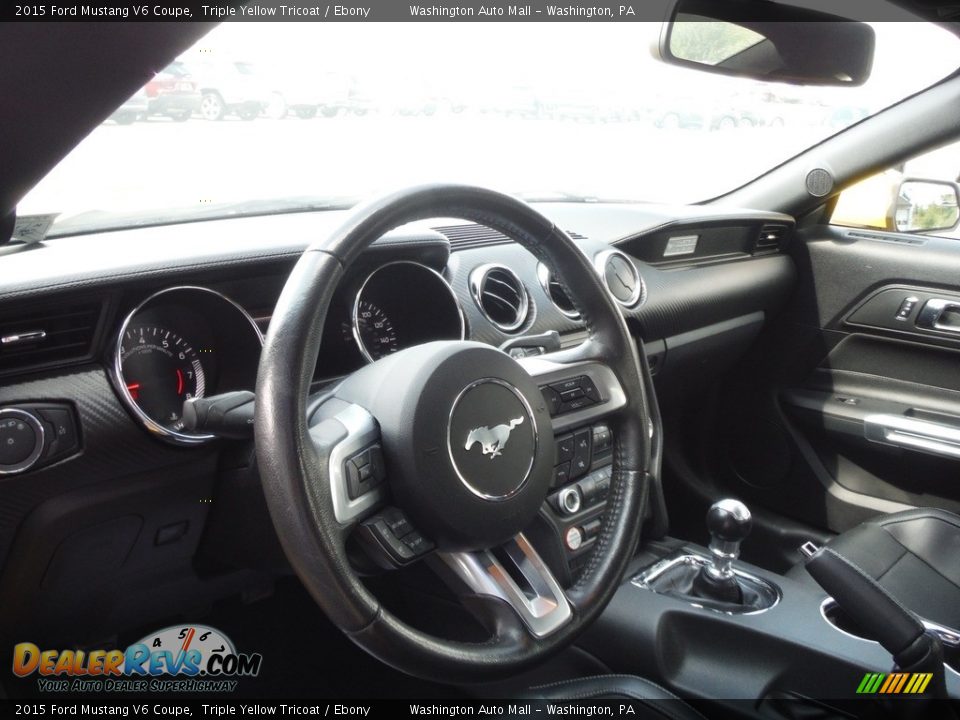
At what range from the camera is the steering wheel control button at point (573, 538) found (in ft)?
5.17

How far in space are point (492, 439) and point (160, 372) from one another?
0.71 m

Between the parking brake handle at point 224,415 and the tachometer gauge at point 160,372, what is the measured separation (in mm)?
257

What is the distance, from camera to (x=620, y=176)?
334cm

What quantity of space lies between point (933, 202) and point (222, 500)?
2612 mm

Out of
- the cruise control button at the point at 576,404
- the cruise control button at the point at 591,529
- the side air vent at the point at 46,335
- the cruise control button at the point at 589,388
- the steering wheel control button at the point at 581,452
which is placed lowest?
the cruise control button at the point at 591,529

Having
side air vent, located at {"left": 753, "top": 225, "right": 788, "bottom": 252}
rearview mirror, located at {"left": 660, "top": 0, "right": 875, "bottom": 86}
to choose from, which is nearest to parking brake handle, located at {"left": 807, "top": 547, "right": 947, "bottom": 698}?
rearview mirror, located at {"left": 660, "top": 0, "right": 875, "bottom": 86}

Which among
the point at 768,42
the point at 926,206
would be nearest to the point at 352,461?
the point at 768,42

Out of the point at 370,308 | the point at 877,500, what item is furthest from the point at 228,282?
the point at 877,500

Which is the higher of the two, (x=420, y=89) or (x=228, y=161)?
(x=420, y=89)

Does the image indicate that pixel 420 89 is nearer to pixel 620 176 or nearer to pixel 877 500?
pixel 620 176

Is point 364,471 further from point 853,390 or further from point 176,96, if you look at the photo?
point 853,390

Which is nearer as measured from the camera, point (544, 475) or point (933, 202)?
point (544, 475)

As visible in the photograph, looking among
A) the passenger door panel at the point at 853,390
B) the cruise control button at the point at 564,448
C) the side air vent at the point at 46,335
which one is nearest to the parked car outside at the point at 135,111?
the side air vent at the point at 46,335

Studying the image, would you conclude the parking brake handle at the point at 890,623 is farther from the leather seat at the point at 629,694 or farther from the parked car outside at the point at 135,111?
the parked car outside at the point at 135,111
